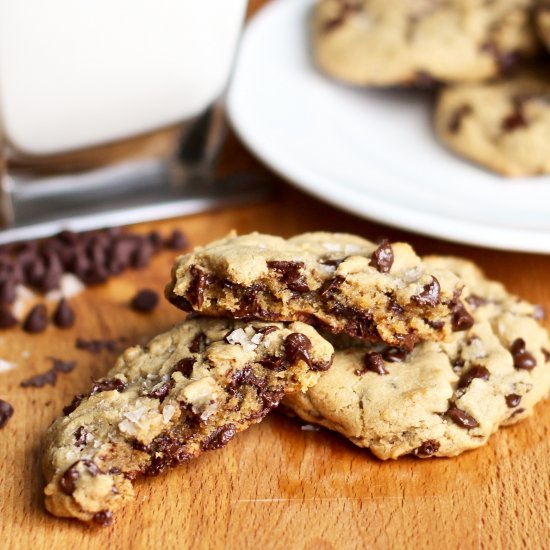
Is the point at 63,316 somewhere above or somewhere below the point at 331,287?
below

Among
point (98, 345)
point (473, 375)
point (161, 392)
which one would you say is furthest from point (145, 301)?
point (473, 375)

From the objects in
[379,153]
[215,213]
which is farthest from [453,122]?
[215,213]

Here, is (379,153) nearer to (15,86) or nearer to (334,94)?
(334,94)

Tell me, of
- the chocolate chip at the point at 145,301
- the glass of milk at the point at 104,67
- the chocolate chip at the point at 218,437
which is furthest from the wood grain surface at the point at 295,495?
the glass of milk at the point at 104,67

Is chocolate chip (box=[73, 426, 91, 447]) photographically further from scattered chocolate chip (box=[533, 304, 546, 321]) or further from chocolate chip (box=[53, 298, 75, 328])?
scattered chocolate chip (box=[533, 304, 546, 321])

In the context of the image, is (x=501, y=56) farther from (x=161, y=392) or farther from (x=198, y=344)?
(x=161, y=392)

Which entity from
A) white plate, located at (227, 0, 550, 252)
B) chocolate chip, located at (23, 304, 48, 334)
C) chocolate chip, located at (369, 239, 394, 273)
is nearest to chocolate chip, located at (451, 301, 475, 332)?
chocolate chip, located at (369, 239, 394, 273)
